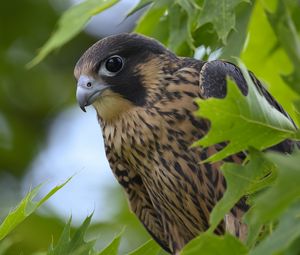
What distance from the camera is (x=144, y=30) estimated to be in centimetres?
486

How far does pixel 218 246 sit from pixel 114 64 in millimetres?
2203

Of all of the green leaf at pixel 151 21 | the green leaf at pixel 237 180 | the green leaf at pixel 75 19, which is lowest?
the green leaf at pixel 151 21

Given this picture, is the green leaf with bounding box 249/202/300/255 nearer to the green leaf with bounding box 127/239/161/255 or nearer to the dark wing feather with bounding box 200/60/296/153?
the green leaf with bounding box 127/239/161/255

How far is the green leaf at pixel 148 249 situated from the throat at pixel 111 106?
672mm

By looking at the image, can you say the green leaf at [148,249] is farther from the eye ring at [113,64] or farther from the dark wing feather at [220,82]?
the eye ring at [113,64]

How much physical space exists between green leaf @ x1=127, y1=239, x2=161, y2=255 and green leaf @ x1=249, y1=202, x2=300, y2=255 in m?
1.46

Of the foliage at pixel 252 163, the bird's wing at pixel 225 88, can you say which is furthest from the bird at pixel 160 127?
the foliage at pixel 252 163

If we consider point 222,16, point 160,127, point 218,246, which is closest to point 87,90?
point 160,127

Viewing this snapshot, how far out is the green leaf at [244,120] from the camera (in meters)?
2.83

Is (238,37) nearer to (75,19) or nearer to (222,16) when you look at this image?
(222,16)

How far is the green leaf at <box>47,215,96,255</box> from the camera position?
369 cm

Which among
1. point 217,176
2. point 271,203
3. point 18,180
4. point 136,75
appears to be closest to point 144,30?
point 136,75

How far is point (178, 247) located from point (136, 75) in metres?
0.91

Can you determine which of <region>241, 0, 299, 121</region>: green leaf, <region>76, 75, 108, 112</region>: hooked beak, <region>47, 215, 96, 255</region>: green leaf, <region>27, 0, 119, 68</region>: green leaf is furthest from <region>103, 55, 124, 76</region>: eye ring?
<region>47, 215, 96, 255</region>: green leaf
